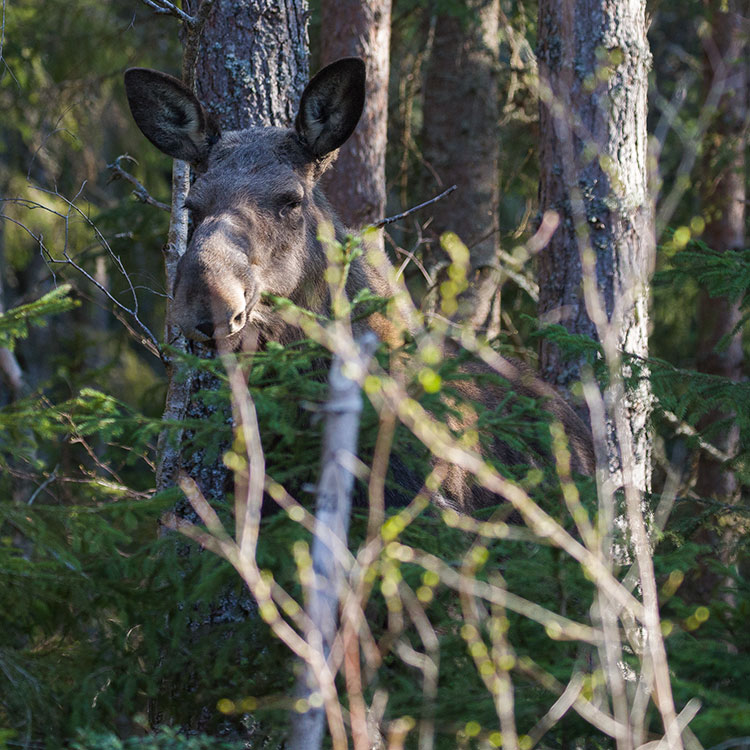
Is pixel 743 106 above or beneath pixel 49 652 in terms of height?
above

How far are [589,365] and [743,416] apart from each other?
89cm

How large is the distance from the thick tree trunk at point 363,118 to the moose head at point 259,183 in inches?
76.4

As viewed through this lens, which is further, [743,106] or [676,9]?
[676,9]

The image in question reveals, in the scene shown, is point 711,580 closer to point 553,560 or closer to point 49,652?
point 553,560

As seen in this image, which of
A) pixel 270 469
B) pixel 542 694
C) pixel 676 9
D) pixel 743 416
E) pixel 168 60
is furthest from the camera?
pixel 676 9

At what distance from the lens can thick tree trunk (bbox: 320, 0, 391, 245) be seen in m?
8.20

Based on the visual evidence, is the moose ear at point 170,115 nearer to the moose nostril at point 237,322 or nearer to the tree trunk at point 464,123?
the moose nostril at point 237,322

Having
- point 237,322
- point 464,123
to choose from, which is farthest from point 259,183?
point 464,123

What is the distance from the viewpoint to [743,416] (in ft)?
15.9

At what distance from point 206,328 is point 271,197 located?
4.49 feet

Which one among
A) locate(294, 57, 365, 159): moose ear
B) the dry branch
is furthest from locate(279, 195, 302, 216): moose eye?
the dry branch

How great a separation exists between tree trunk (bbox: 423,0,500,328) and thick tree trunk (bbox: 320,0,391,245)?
2107mm

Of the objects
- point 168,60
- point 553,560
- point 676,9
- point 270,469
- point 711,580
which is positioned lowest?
point 711,580

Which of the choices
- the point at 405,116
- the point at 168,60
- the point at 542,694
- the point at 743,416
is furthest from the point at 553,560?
the point at 168,60
